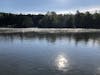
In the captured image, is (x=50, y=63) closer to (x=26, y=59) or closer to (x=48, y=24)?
(x=26, y=59)

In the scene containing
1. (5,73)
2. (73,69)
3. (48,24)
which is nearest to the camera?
(5,73)

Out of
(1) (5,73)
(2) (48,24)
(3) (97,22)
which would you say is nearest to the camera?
(1) (5,73)

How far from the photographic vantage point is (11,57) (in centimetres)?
2408

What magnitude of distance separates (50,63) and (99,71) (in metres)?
4.63

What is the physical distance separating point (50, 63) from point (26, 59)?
9.23 ft

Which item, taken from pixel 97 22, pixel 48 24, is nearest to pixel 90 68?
pixel 97 22

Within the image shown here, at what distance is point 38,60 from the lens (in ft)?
74.5

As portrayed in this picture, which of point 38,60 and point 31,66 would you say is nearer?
point 31,66

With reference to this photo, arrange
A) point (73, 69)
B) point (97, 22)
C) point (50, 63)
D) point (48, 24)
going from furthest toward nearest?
point (48, 24) < point (97, 22) < point (50, 63) < point (73, 69)

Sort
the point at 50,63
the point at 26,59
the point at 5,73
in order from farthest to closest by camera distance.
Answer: the point at 26,59
the point at 50,63
the point at 5,73

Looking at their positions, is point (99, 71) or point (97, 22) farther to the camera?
point (97, 22)

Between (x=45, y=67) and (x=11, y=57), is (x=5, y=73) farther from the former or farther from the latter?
(x=11, y=57)

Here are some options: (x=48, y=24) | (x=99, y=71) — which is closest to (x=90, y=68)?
(x=99, y=71)

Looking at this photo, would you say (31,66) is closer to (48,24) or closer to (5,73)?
(5,73)
